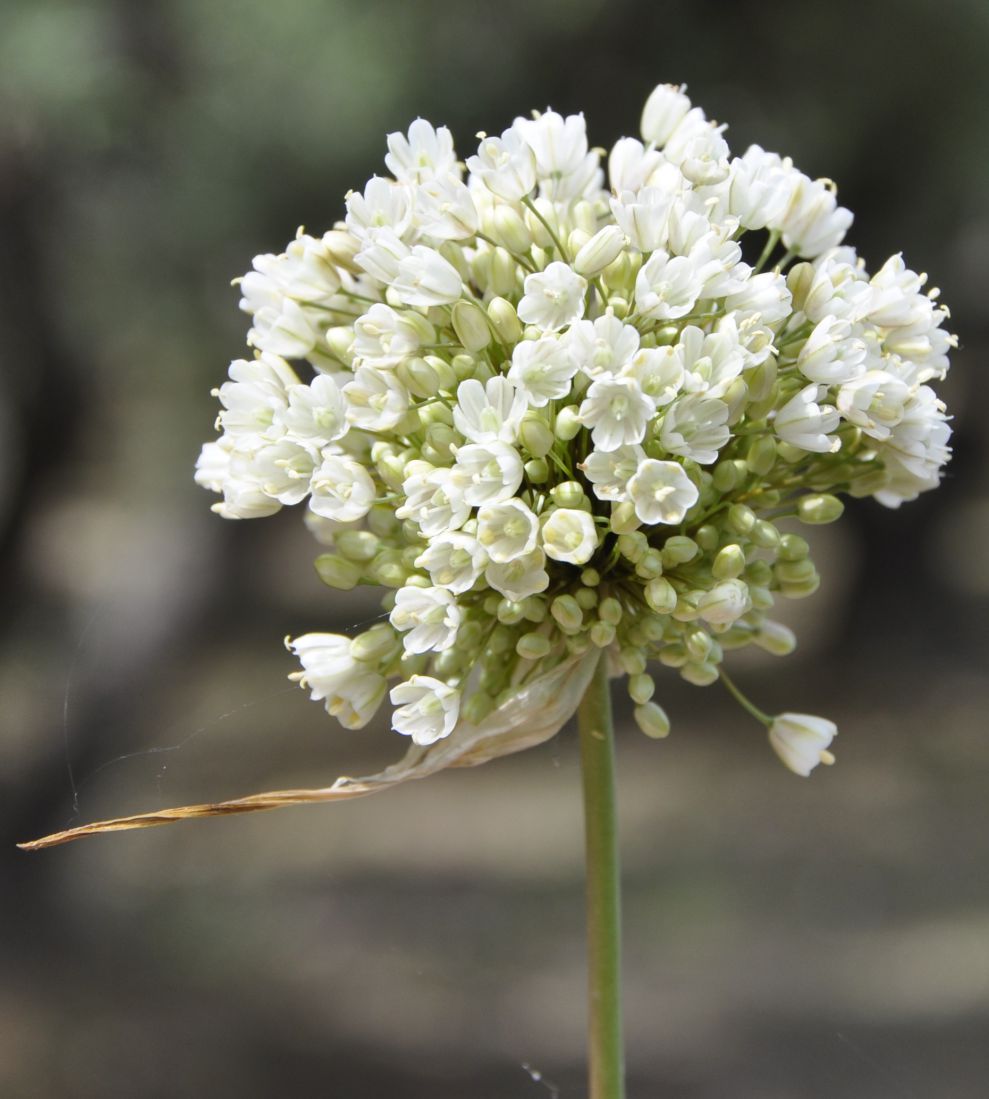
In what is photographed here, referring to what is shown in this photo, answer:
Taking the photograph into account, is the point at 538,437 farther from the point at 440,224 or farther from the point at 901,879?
the point at 901,879

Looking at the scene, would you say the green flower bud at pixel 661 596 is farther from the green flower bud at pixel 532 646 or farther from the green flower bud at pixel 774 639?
the green flower bud at pixel 774 639

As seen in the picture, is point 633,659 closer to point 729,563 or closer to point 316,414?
point 729,563

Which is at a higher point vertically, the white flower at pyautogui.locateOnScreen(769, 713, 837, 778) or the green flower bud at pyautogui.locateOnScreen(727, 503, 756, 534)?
the green flower bud at pyautogui.locateOnScreen(727, 503, 756, 534)

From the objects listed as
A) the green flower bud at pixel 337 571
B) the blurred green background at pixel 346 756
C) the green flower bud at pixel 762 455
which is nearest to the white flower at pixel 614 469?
the green flower bud at pixel 762 455

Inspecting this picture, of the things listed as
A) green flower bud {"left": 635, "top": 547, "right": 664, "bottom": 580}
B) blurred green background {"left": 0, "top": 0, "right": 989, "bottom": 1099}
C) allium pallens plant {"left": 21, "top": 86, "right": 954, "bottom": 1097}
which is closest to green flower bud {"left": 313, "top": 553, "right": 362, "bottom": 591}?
allium pallens plant {"left": 21, "top": 86, "right": 954, "bottom": 1097}

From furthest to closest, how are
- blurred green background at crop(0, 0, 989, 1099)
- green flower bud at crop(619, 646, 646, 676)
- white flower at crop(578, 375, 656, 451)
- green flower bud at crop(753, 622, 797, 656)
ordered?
blurred green background at crop(0, 0, 989, 1099), green flower bud at crop(753, 622, 797, 656), green flower bud at crop(619, 646, 646, 676), white flower at crop(578, 375, 656, 451)

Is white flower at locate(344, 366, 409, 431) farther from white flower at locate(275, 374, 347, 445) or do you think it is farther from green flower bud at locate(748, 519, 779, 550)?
green flower bud at locate(748, 519, 779, 550)

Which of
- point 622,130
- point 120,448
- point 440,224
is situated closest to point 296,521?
point 120,448
